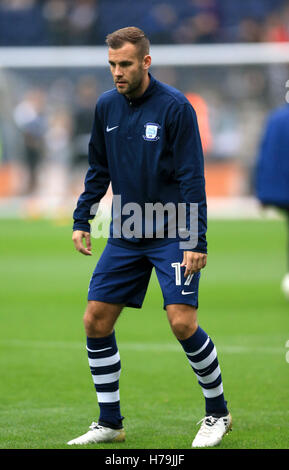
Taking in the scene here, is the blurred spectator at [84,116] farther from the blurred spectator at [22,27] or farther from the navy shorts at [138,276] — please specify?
the navy shorts at [138,276]

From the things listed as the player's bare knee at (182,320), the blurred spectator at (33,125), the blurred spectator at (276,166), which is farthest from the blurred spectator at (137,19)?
the player's bare knee at (182,320)

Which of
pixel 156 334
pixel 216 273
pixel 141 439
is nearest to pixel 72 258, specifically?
pixel 216 273

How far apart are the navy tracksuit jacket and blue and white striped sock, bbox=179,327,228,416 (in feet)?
1.63

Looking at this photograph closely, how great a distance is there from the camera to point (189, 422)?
18.7 ft

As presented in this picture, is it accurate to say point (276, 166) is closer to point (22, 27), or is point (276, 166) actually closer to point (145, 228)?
point (145, 228)

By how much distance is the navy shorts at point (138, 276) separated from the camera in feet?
16.7

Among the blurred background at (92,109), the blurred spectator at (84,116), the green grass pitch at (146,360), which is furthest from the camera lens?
the blurred spectator at (84,116)

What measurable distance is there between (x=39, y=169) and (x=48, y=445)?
16520 millimetres

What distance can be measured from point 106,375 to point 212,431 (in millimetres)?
666

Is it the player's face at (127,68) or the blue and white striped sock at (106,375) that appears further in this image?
the blue and white striped sock at (106,375)

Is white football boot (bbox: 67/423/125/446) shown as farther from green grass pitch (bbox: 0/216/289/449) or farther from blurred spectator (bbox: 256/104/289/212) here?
blurred spectator (bbox: 256/104/289/212)

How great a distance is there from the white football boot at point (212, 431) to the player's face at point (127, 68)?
1.85 metres

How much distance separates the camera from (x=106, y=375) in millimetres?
5316

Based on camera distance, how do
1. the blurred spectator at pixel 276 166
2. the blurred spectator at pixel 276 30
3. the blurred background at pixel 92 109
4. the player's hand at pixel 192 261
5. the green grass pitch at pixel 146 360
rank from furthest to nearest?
the blurred spectator at pixel 276 30, the blurred background at pixel 92 109, the blurred spectator at pixel 276 166, the green grass pitch at pixel 146 360, the player's hand at pixel 192 261
